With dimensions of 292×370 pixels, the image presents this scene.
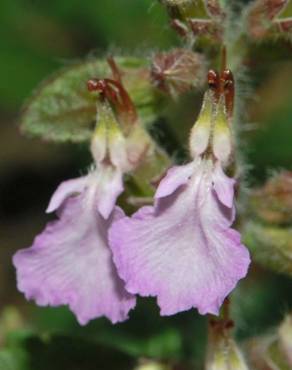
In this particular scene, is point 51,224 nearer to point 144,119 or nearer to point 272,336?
point 144,119

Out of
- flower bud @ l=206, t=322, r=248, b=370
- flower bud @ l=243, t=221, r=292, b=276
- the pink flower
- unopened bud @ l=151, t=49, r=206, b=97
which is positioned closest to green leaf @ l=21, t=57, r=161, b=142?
unopened bud @ l=151, t=49, r=206, b=97

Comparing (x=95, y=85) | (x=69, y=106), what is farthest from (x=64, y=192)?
(x=69, y=106)

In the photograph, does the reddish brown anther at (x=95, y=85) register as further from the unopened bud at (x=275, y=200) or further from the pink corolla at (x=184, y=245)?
the unopened bud at (x=275, y=200)

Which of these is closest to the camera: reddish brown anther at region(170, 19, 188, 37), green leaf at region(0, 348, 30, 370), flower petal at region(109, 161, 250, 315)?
flower petal at region(109, 161, 250, 315)

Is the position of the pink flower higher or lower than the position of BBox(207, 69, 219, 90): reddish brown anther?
lower

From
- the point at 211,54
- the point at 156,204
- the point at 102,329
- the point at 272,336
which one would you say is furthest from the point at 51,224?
the point at 102,329

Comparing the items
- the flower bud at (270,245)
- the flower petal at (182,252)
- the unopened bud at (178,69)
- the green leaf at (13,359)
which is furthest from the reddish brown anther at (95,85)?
the green leaf at (13,359)

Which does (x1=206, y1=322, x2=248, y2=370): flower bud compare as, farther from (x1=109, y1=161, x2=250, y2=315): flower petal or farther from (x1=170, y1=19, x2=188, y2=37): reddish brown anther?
(x1=170, y1=19, x2=188, y2=37): reddish brown anther
